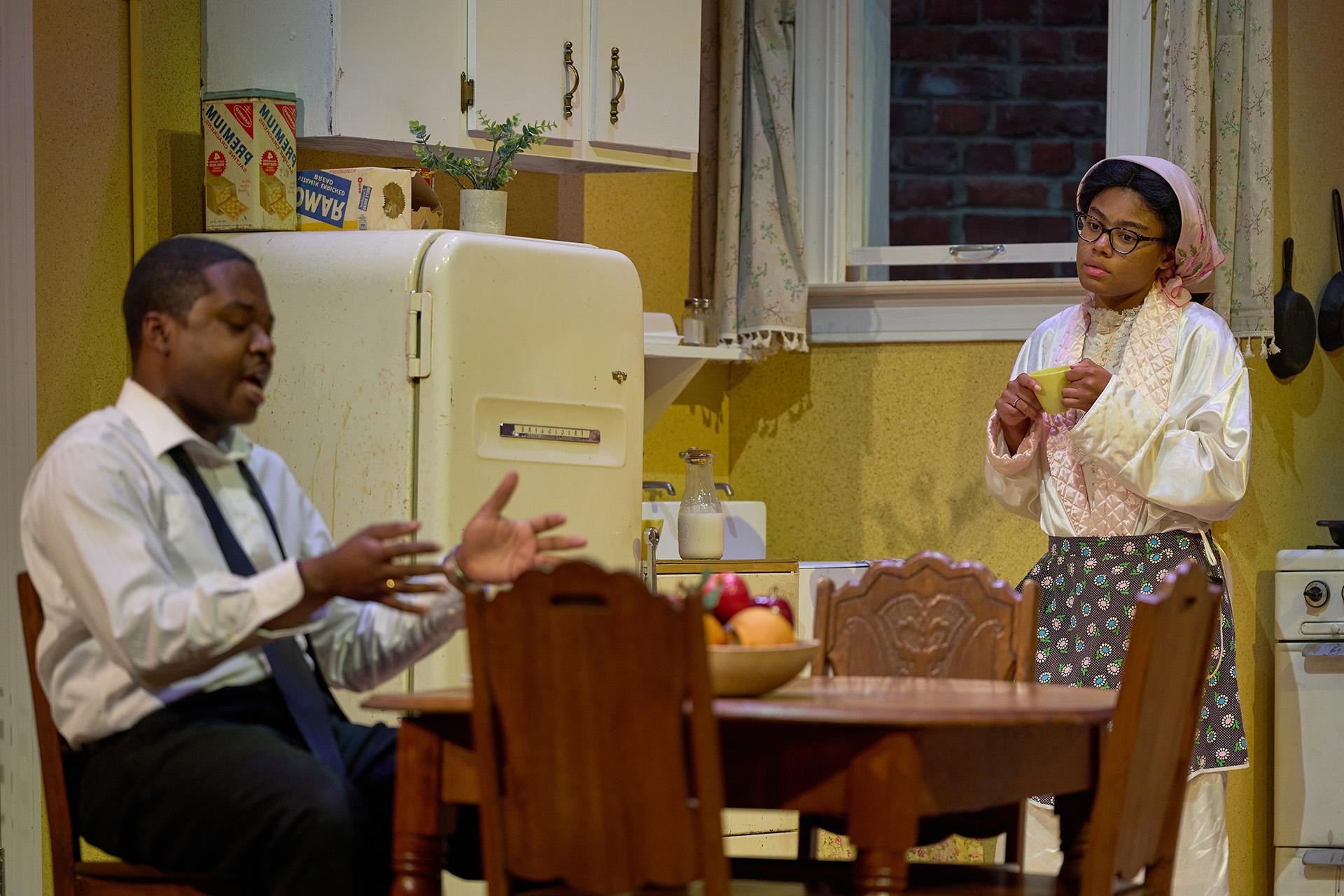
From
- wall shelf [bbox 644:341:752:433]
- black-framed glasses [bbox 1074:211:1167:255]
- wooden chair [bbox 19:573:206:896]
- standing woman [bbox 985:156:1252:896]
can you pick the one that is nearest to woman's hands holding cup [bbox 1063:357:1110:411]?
standing woman [bbox 985:156:1252:896]

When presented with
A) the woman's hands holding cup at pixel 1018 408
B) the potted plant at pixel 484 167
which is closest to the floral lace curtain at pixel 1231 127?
the woman's hands holding cup at pixel 1018 408

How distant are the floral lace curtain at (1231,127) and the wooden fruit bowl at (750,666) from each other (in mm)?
2578

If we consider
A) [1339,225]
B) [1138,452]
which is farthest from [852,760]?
[1339,225]

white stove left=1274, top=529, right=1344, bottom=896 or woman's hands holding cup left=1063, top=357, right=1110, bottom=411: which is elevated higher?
woman's hands holding cup left=1063, top=357, right=1110, bottom=411

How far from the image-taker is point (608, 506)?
3734 millimetres

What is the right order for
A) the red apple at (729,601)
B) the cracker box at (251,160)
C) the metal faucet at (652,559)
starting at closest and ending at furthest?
the red apple at (729,601), the cracker box at (251,160), the metal faucet at (652,559)

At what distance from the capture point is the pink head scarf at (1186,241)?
3523mm

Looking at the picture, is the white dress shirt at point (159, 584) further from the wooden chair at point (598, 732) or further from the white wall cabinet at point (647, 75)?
the white wall cabinet at point (647, 75)

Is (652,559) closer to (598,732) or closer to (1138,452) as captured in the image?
(1138,452)

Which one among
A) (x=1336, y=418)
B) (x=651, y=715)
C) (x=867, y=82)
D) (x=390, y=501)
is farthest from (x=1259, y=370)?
(x=651, y=715)

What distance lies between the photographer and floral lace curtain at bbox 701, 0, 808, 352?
4.59 m

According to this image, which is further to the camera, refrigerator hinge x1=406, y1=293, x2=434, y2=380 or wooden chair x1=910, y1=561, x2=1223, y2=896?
refrigerator hinge x1=406, y1=293, x2=434, y2=380

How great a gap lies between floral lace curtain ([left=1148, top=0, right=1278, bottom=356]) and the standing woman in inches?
27.2

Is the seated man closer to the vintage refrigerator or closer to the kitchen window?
the vintage refrigerator
